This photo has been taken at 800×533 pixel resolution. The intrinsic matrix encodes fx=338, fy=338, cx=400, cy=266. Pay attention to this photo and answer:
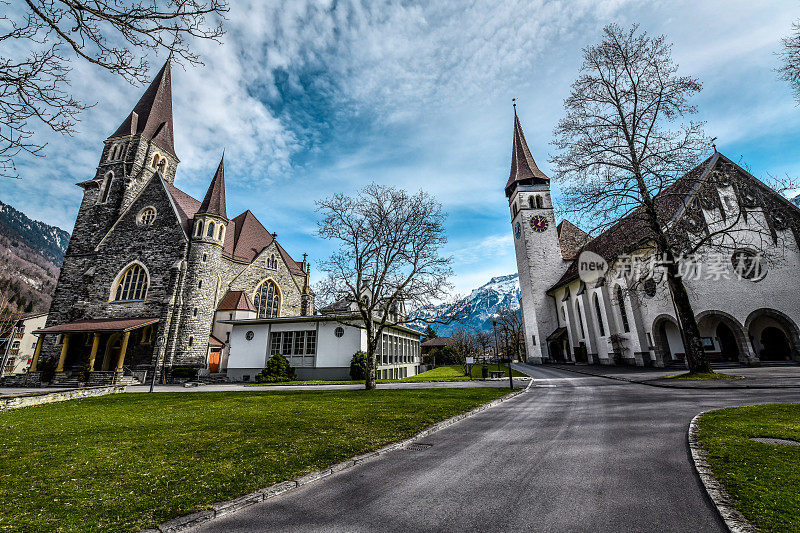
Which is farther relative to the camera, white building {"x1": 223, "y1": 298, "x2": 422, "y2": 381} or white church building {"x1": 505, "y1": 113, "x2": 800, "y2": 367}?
white building {"x1": 223, "y1": 298, "x2": 422, "y2": 381}

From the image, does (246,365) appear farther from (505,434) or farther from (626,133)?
(626,133)

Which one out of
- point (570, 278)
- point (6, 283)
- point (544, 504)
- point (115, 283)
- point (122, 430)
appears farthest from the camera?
point (6, 283)

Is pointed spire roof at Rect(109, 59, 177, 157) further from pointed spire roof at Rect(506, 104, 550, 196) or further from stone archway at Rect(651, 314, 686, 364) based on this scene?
Result: stone archway at Rect(651, 314, 686, 364)

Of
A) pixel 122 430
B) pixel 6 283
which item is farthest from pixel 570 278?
pixel 6 283

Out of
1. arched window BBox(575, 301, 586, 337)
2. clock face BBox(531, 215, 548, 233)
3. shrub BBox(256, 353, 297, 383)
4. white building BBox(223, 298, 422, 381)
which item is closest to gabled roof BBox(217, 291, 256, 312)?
white building BBox(223, 298, 422, 381)

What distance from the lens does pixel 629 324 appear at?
83.9ft

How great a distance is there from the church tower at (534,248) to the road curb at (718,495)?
3822 centimetres

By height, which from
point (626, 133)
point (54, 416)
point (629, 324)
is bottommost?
point (54, 416)

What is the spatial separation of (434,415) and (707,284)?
24390 millimetres

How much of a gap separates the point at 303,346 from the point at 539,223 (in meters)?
33.9

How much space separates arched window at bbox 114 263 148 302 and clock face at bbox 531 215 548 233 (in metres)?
43.9

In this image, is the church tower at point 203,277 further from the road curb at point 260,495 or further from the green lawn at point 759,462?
the green lawn at point 759,462

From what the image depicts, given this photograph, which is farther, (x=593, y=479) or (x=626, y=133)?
(x=626, y=133)

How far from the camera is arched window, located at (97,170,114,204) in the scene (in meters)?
35.8
